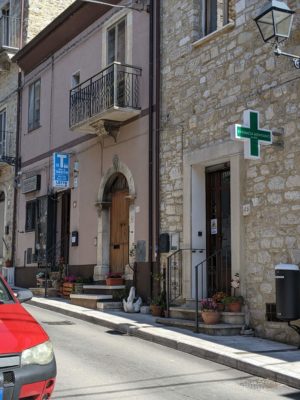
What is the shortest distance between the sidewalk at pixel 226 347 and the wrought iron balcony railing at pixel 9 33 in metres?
12.5

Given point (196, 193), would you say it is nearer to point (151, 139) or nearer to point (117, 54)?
point (151, 139)

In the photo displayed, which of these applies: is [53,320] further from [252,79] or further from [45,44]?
[45,44]

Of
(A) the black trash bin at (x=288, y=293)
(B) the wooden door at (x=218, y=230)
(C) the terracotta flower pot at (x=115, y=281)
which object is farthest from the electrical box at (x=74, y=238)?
(A) the black trash bin at (x=288, y=293)

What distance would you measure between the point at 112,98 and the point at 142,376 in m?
7.83

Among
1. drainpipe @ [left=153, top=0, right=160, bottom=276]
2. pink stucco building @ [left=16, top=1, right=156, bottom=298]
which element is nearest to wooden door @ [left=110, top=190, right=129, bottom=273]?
pink stucco building @ [left=16, top=1, right=156, bottom=298]

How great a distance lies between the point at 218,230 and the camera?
11070 mm

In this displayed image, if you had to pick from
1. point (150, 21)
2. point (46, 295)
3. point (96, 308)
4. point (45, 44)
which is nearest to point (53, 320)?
point (96, 308)

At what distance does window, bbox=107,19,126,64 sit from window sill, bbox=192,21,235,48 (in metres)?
3.10

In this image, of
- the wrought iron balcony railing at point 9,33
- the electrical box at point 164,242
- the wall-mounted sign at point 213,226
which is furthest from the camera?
the wrought iron balcony railing at point 9,33

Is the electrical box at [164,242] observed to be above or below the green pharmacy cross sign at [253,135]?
below

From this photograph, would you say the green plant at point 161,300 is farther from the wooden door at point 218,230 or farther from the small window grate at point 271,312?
the small window grate at point 271,312

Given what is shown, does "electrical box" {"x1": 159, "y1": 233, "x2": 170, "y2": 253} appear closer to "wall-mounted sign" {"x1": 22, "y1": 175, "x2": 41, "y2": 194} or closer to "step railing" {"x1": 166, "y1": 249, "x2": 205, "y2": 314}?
"step railing" {"x1": 166, "y1": 249, "x2": 205, "y2": 314}

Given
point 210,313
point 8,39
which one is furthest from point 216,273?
point 8,39

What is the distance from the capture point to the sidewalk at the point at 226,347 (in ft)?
22.6
